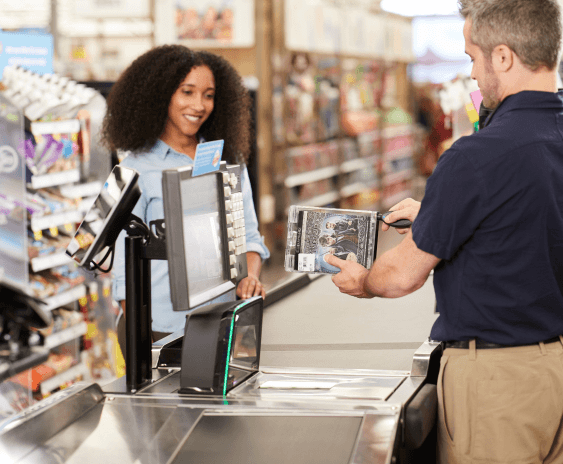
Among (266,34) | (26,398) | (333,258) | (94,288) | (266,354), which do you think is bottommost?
(26,398)

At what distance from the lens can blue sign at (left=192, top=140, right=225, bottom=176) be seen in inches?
62.0

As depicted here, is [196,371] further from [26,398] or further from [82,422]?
[26,398]

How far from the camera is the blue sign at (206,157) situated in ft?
5.17

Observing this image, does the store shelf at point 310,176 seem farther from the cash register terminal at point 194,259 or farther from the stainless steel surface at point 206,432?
the stainless steel surface at point 206,432

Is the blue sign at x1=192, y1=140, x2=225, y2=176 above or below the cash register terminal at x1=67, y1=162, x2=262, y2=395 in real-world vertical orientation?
above

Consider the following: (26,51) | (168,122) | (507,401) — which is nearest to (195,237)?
(507,401)

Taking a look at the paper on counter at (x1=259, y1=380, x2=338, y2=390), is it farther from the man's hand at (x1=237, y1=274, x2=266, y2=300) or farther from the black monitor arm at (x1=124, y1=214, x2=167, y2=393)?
the man's hand at (x1=237, y1=274, x2=266, y2=300)

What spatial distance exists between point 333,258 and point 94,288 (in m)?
2.86

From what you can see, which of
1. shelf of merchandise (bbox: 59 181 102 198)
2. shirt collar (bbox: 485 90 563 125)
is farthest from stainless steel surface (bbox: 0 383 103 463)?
shelf of merchandise (bbox: 59 181 102 198)

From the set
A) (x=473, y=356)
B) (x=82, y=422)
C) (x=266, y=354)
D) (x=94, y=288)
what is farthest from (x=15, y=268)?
(x=473, y=356)

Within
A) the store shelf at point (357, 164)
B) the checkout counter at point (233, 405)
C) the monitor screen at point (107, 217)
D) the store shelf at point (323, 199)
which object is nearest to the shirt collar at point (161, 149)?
the checkout counter at point (233, 405)

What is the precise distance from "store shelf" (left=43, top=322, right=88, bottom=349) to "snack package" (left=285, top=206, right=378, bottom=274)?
2.53 meters

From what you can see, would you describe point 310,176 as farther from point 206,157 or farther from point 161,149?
point 206,157

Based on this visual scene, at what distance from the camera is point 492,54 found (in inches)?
63.0
